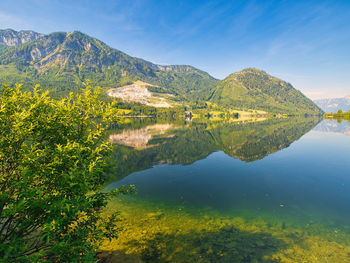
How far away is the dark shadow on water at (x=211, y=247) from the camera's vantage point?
68.5 ft

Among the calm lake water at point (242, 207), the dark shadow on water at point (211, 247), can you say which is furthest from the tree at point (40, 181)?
the calm lake water at point (242, 207)

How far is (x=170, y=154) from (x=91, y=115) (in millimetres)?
65470

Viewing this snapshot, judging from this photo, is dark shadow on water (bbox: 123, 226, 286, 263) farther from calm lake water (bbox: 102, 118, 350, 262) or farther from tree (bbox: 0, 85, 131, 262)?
tree (bbox: 0, 85, 131, 262)

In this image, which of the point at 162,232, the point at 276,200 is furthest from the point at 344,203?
the point at 162,232

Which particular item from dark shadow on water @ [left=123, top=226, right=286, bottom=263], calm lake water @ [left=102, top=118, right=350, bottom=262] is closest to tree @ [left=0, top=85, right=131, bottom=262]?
dark shadow on water @ [left=123, top=226, right=286, bottom=263]

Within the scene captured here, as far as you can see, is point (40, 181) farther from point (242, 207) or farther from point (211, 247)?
point (242, 207)

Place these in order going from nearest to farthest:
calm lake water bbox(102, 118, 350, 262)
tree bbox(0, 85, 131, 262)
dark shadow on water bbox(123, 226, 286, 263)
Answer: tree bbox(0, 85, 131, 262), dark shadow on water bbox(123, 226, 286, 263), calm lake water bbox(102, 118, 350, 262)

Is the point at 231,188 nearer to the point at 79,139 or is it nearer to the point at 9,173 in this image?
the point at 79,139

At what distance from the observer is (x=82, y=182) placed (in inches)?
450

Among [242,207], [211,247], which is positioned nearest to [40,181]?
[211,247]

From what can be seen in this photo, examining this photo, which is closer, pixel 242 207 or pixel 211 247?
pixel 211 247

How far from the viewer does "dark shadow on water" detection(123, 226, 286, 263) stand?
822 inches

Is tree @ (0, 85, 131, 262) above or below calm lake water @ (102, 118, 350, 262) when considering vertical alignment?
above

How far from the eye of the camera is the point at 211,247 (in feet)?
74.6
